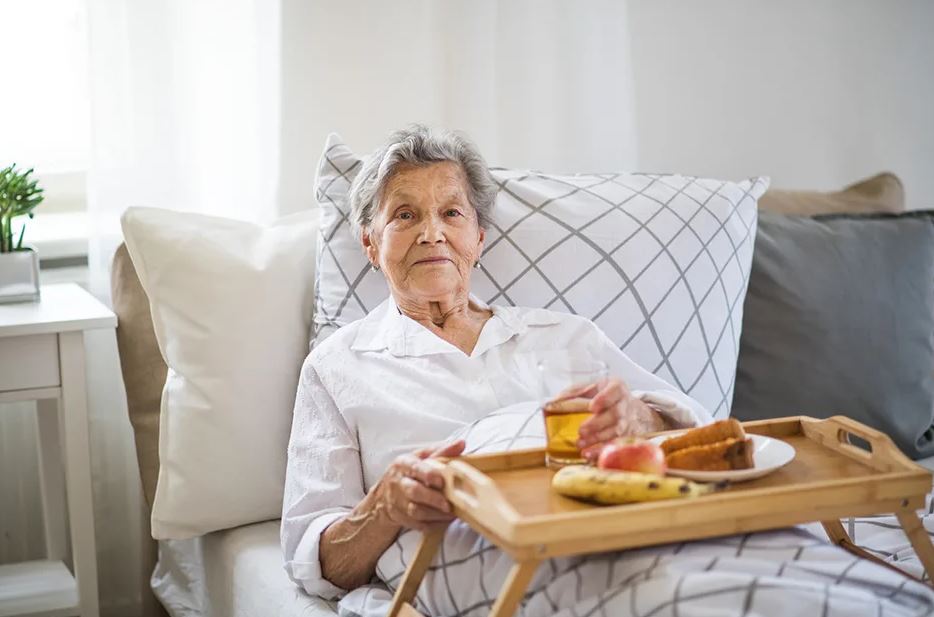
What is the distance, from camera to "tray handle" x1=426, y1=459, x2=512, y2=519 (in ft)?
3.97

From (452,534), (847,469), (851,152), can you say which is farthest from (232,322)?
(851,152)

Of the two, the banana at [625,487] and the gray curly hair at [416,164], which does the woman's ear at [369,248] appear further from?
the banana at [625,487]

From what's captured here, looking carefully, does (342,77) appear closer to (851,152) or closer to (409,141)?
(409,141)

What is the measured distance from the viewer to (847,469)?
1.39 meters

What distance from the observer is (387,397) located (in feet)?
5.69

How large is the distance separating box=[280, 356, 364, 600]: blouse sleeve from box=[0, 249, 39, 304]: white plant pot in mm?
711

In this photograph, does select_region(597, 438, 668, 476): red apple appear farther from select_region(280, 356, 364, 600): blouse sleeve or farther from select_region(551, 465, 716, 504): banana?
select_region(280, 356, 364, 600): blouse sleeve

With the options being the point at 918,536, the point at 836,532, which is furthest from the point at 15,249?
the point at 918,536

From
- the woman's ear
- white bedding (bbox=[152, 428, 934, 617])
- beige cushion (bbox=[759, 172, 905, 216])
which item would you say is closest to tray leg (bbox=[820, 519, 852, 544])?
white bedding (bbox=[152, 428, 934, 617])

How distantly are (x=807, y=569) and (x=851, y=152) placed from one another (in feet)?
7.11

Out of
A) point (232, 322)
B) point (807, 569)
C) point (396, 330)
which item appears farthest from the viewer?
point (232, 322)

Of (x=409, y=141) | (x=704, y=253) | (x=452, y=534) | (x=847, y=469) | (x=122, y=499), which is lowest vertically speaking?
(x=122, y=499)

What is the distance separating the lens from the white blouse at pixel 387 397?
1.66 m

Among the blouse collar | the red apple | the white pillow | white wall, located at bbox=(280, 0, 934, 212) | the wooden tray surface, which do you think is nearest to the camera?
the wooden tray surface
